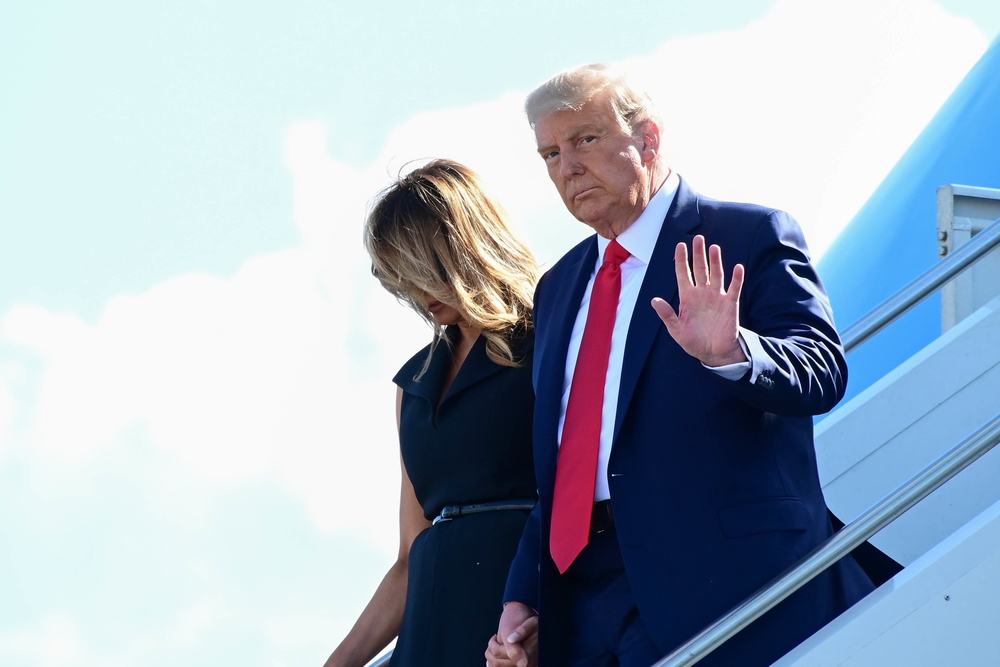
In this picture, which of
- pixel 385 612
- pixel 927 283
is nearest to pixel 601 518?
pixel 385 612

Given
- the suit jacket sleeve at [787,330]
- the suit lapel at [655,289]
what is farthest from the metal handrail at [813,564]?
the suit lapel at [655,289]

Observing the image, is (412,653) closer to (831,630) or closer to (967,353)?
(831,630)

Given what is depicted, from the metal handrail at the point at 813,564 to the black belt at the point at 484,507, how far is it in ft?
2.21

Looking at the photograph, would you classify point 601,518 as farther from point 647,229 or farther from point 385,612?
point 385,612

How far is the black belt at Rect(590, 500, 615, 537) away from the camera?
235 cm

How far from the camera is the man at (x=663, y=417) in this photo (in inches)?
84.4

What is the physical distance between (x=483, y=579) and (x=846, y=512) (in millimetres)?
1512

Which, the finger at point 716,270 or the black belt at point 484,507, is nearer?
the finger at point 716,270

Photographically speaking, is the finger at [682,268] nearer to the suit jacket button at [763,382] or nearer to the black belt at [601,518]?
the suit jacket button at [763,382]

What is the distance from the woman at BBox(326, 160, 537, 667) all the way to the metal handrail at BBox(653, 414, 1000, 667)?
2.19ft

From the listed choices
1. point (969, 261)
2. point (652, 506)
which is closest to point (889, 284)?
point (969, 261)

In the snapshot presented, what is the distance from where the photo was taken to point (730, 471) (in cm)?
222

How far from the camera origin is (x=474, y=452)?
2811 mm

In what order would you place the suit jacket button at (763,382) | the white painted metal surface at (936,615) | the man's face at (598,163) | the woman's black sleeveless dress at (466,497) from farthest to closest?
the woman's black sleeveless dress at (466,497), the man's face at (598,163), the white painted metal surface at (936,615), the suit jacket button at (763,382)
